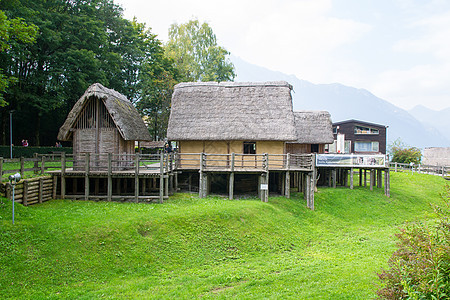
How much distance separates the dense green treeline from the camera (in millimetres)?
25239

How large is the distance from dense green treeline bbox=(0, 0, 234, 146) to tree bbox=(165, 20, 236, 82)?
7.88 metres

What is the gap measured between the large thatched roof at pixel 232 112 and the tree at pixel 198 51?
71.7ft

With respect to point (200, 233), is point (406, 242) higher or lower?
higher

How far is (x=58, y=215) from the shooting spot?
43.3 ft

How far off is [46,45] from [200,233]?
23.2 m

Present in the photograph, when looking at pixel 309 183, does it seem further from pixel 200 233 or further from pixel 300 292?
pixel 300 292

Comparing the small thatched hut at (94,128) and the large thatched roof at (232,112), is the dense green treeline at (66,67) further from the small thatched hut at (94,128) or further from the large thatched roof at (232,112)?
the large thatched roof at (232,112)

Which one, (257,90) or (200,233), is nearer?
(200,233)

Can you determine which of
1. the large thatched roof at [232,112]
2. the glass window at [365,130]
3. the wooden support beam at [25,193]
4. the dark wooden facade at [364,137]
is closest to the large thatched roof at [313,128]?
the large thatched roof at [232,112]

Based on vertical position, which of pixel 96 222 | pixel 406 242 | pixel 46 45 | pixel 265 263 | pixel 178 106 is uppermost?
pixel 46 45

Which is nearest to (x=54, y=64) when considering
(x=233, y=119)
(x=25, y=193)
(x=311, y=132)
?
(x=25, y=193)

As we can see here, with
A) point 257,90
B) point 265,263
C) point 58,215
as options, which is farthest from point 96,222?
point 257,90

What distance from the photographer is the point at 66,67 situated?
26.4 m

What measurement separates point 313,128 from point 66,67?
21.5 m
